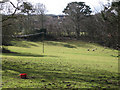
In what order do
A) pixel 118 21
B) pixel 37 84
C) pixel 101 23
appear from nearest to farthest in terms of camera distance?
pixel 37 84 < pixel 118 21 < pixel 101 23

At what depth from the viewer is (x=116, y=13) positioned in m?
8.73

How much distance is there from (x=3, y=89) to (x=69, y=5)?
56249mm

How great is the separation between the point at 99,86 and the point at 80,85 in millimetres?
843

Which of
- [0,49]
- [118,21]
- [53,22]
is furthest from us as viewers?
[53,22]

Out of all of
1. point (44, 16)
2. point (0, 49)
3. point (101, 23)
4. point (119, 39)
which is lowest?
point (0, 49)

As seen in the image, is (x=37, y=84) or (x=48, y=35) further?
(x=48, y=35)

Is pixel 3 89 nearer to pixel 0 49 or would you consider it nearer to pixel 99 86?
pixel 99 86

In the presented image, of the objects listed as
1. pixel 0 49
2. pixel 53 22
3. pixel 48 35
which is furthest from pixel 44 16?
pixel 0 49

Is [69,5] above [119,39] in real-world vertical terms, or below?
above

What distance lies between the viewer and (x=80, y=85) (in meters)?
7.62

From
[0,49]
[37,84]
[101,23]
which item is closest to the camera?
[37,84]

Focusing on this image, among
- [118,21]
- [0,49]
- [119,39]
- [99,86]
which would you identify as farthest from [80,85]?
[0,49]

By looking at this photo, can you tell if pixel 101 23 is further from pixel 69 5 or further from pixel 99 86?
pixel 69 5

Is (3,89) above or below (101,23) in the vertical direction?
below
